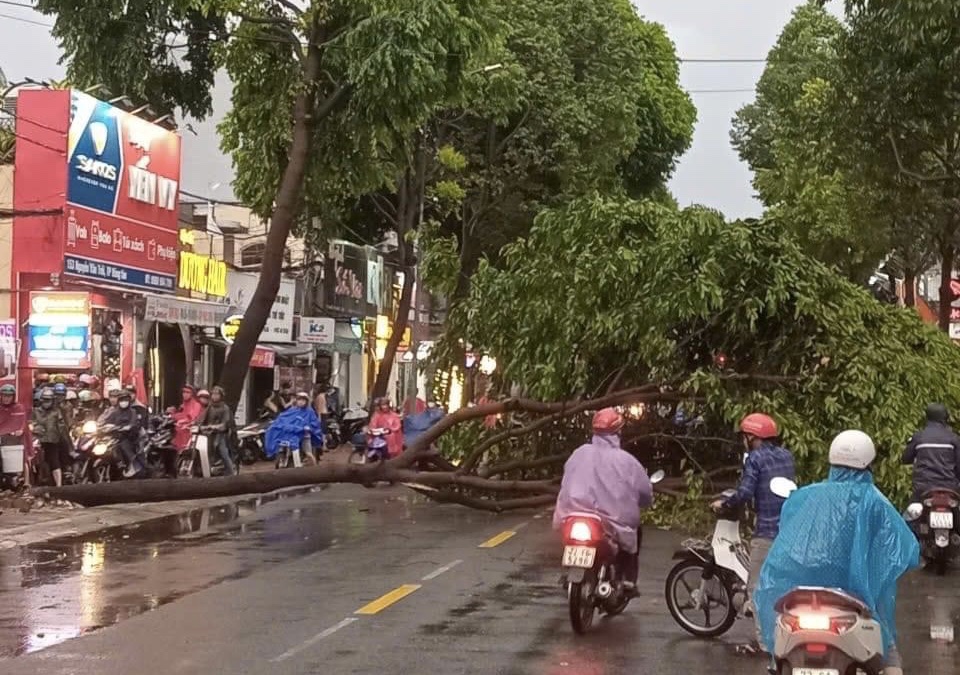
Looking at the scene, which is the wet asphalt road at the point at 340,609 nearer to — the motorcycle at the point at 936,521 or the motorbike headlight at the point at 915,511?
the motorcycle at the point at 936,521

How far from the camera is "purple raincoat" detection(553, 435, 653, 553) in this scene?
420 inches

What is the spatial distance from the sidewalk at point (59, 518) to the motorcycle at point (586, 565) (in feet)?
26.1

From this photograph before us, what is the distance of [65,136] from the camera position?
25.4 m

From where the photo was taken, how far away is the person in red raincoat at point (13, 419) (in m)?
19.3

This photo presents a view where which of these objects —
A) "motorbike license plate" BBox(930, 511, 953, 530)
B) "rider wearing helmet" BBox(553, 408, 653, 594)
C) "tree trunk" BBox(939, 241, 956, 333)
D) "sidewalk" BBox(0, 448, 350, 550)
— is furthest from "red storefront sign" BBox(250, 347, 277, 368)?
"rider wearing helmet" BBox(553, 408, 653, 594)

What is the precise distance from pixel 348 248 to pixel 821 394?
32.6 metres

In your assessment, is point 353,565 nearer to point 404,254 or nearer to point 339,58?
point 339,58

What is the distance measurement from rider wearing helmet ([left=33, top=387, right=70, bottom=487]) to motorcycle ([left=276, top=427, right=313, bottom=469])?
7.86 m

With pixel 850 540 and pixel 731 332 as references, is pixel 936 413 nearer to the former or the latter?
pixel 731 332

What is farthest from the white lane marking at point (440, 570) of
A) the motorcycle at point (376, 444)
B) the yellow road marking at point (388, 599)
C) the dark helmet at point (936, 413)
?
the motorcycle at point (376, 444)

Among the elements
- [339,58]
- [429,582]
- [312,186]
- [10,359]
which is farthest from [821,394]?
[10,359]

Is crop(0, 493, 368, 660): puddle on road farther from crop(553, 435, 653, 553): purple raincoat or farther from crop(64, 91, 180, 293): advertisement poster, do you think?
crop(64, 91, 180, 293): advertisement poster

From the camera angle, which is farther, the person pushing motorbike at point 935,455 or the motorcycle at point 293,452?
the motorcycle at point 293,452

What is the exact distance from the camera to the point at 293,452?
28.4 m
